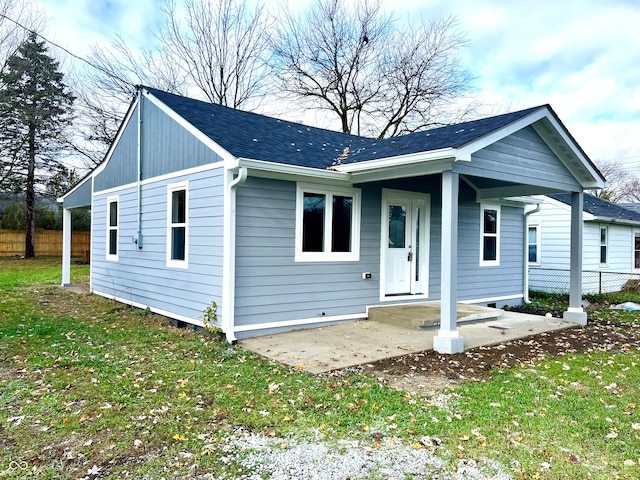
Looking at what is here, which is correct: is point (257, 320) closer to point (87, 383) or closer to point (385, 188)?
point (87, 383)

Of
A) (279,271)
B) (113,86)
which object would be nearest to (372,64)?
(113,86)

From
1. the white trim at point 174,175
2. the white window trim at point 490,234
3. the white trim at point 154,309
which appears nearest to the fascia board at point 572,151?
the white window trim at point 490,234

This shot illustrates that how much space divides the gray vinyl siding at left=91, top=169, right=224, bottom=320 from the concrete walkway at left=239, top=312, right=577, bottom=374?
1.28 m

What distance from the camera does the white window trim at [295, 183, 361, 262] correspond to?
7.08 meters

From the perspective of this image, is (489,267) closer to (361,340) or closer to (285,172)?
(361,340)

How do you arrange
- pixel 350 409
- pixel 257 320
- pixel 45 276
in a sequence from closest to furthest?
pixel 350 409 < pixel 257 320 < pixel 45 276

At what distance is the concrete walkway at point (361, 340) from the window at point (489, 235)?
243cm

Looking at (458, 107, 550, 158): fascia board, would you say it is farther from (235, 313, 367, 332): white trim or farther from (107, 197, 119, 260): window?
(107, 197, 119, 260): window

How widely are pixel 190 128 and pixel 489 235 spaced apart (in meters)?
7.03

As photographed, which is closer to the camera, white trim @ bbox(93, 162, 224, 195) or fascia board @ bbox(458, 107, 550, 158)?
fascia board @ bbox(458, 107, 550, 158)

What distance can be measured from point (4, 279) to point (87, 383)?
1259 cm

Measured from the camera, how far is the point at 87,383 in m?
4.49

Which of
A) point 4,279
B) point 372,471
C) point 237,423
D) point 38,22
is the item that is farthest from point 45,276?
point 372,471

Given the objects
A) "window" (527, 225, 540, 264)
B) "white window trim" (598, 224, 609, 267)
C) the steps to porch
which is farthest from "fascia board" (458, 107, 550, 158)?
"white window trim" (598, 224, 609, 267)
